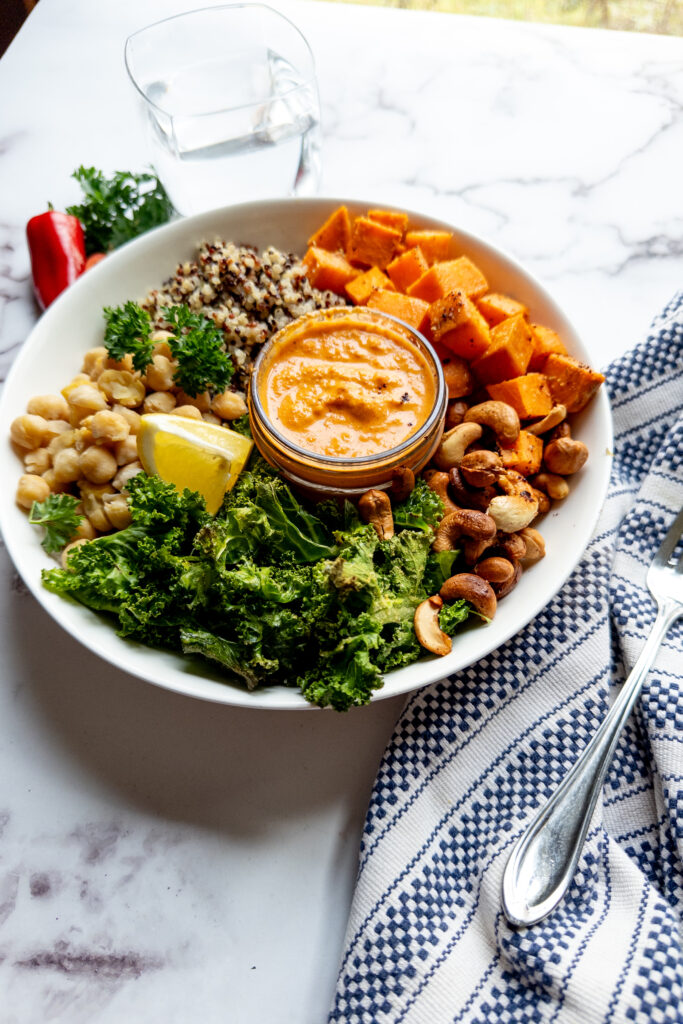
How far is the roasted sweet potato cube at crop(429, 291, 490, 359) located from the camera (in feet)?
7.55

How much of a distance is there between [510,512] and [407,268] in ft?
2.83

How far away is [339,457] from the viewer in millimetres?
2195

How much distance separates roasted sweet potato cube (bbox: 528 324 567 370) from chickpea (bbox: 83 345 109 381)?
117cm

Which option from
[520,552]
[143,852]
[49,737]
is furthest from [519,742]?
[49,737]

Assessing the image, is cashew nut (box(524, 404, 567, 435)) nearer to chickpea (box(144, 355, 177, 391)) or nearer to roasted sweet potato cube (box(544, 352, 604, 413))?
roasted sweet potato cube (box(544, 352, 604, 413))

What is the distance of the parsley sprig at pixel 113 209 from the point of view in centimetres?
278

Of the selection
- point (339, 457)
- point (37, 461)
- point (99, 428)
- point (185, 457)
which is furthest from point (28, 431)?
point (339, 457)

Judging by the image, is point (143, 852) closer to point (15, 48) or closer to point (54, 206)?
point (54, 206)

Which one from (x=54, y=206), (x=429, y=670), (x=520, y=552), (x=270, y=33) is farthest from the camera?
(x=54, y=206)

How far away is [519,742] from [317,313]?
4.09 feet

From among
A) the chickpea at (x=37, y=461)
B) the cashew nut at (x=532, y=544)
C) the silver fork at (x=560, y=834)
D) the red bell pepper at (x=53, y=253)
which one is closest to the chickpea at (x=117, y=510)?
the chickpea at (x=37, y=461)

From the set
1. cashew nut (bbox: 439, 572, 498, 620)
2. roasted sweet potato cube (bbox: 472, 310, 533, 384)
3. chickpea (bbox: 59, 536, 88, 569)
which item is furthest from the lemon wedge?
roasted sweet potato cube (bbox: 472, 310, 533, 384)

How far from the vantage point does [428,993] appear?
5.82 feet

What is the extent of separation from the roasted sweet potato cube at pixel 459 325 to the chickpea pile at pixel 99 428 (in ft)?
1.87
